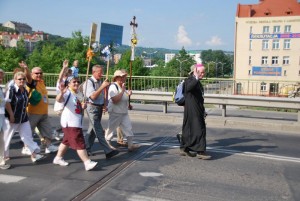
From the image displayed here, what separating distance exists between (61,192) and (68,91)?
178 cm

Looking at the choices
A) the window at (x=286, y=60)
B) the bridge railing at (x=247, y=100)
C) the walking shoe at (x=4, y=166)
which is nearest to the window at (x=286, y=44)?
the window at (x=286, y=60)

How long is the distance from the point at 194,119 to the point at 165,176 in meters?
1.51

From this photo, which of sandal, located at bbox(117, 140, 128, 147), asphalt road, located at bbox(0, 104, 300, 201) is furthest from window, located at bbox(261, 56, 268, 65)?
sandal, located at bbox(117, 140, 128, 147)

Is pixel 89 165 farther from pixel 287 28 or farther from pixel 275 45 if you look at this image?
pixel 287 28

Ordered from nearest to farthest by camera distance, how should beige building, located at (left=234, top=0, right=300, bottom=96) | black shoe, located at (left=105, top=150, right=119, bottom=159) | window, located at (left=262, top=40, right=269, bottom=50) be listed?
black shoe, located at (left=105, top=150, right=119, bottom=159) < beige building, located at (left=234, top=0, right=300, bottom=96) < window, located at (left=262, top=40, right=269, bottom=50)

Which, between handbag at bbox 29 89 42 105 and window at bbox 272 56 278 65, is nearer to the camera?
handbag at bbox 29 89 42 105

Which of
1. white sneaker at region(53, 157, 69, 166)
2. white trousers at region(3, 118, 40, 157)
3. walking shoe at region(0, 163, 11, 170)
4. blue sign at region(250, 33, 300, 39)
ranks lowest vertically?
walking shoe at region(0, 163, 11, 170)

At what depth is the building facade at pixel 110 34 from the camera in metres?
7.38

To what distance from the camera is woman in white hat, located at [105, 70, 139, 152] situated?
6617mm

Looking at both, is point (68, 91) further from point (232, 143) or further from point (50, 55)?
point (50, 55)

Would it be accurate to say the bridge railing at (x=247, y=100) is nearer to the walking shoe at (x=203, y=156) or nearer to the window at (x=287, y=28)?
the walking shoe at (x=203, y=156)

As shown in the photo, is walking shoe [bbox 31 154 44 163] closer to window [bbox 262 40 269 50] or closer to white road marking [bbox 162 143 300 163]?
white road marking [bbox 162 143 300 163]

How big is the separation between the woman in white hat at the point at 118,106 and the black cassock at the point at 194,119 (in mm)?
1208

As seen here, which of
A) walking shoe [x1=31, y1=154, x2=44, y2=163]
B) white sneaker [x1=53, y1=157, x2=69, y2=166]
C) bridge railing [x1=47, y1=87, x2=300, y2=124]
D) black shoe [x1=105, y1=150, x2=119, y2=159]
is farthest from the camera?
bridge railing [x1=47, y1=87, x2=300, y2=124]
